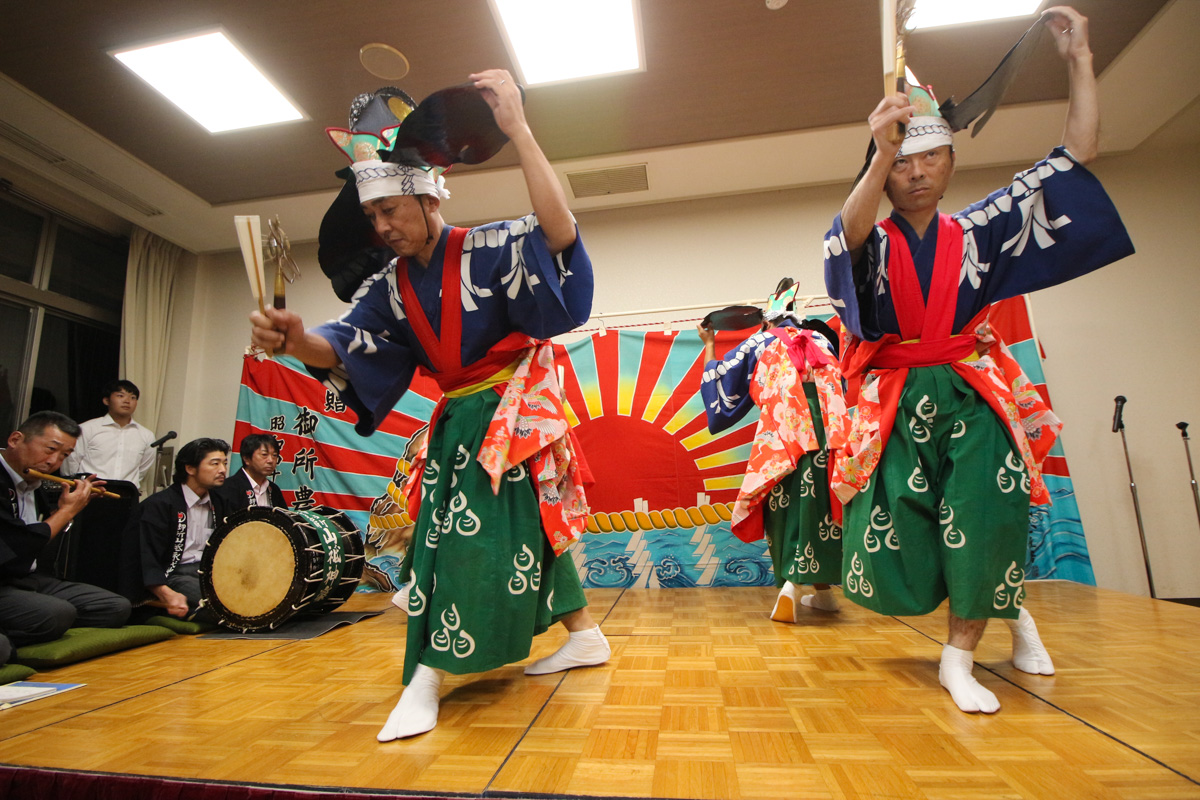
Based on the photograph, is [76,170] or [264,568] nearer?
[264,568]

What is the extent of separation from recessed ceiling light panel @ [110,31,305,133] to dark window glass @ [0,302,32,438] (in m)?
2.16

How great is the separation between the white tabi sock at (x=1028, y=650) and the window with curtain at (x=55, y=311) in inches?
232

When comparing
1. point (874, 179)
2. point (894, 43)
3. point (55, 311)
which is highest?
point (55, 311)

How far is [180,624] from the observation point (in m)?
2.84

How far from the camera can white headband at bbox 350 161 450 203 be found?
1553 mm

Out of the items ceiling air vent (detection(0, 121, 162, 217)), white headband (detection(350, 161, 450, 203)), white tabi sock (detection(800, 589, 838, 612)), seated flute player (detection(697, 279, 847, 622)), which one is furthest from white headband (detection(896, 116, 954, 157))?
ceiling air vent (detection(0, 121, 162, 217))

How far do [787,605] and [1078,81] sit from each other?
196cm

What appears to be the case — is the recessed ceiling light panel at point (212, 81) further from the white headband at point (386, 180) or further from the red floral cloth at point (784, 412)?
the red floral cloth at point (784, 412)

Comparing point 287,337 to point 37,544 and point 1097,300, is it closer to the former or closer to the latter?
point 37,544

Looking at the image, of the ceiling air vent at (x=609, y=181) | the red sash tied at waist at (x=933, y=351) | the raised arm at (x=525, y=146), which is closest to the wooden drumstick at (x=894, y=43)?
the red sash tied at waist at (x=933, y=351)

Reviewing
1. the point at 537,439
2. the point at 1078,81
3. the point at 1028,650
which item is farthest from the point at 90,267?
the point at 1028,650

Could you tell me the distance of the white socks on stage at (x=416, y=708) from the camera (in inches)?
51.6

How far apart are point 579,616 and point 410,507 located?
0.61 metres

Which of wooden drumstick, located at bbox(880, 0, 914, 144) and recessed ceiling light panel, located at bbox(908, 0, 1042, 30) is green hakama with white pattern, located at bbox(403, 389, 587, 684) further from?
recessed ceiling light panel, located at bbox(908, 0, 1042, 30)
